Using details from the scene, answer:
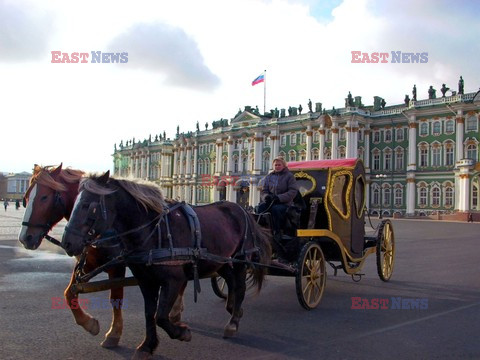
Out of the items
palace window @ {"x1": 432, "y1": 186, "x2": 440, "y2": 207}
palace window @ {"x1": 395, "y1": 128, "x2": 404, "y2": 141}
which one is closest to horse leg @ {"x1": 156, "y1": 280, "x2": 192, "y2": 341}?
palace window @ {"x1": 432, "y1": 186, "x2": 440, "y2": 207}

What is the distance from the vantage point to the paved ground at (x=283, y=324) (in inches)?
200

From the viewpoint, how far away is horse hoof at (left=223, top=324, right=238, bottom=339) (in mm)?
5582

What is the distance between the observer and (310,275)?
24.1 ft

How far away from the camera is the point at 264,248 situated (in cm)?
647

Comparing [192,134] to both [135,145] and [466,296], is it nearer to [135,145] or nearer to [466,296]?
[135,145]

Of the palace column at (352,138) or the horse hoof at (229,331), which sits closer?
the horse hoof at (229,331)

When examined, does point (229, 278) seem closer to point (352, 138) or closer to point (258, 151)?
point (352, 138)

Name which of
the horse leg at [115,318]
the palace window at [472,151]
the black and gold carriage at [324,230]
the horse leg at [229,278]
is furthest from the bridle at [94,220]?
the palace window at [472,151]

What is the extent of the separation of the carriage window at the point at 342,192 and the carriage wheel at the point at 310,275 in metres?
1.25

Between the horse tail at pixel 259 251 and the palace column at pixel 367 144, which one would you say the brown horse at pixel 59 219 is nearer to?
the horse tail at pixel 259 251

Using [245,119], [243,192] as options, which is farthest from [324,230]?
[245,119]

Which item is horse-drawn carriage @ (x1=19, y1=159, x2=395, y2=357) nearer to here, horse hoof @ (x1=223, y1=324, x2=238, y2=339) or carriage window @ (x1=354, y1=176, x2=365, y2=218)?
horse hoof @ (x1=223, y1=324, x2=238, y2=339)

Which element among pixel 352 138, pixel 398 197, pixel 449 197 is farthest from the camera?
pixel 352 138

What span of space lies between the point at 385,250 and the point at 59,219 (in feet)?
23.0
